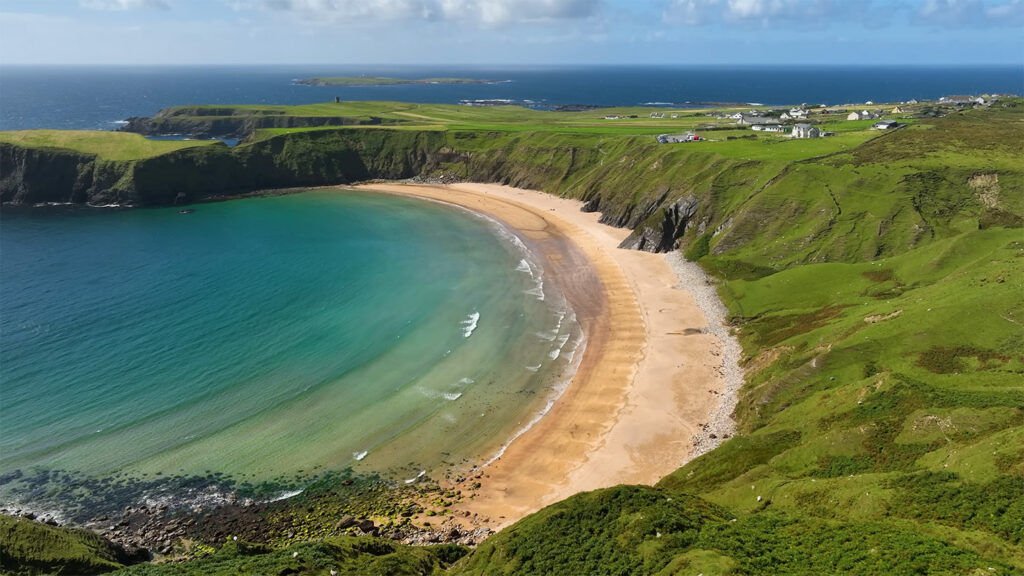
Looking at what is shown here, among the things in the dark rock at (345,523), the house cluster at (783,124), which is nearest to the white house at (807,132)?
the house cluster at (783,124)

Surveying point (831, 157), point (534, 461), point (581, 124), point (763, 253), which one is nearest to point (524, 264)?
point (763, 253)

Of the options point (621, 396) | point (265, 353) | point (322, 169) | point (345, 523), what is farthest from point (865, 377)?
point (322, 169)

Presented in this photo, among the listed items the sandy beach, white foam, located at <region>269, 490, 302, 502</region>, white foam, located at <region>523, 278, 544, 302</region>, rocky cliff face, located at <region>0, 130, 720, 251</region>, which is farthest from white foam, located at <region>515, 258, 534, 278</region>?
white foam, located at <region>269, 490, 302, 502</region>

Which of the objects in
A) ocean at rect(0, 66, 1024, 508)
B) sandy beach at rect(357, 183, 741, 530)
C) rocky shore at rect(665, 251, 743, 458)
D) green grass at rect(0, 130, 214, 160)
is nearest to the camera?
sandy beach at rect(357, 183, 741, 530)

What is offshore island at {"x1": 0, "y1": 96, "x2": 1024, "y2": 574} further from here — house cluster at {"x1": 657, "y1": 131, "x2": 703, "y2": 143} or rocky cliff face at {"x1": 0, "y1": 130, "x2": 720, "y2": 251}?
rocky cliff face at {"x1": 0, "y1": 130, "x2": 720, "y2": 251}

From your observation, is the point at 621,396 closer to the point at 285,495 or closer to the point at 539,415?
the point at 539,415
